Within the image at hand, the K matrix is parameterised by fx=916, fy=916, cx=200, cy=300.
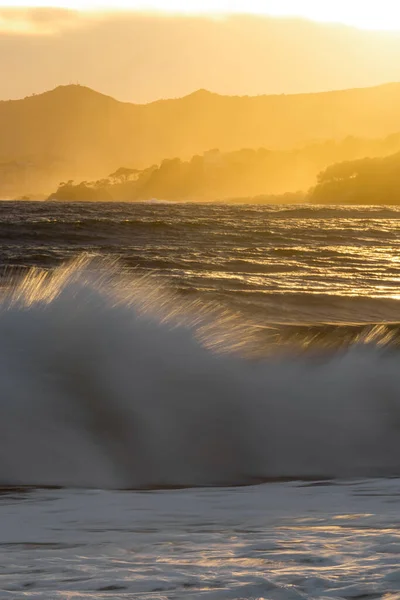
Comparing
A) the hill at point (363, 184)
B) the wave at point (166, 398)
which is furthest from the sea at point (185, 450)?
the hill at point (363, 184)

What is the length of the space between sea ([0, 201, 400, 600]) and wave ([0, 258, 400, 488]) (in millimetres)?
15

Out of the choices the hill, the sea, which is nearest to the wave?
the sea

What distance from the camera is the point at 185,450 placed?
6.39 m

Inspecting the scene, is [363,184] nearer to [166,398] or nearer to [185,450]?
[166,398]

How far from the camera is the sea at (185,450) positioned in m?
3.57

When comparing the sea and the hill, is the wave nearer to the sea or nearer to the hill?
the sea

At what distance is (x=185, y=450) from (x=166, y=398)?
641 mm

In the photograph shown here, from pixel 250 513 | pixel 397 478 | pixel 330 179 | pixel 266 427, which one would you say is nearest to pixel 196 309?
pixel 266 427

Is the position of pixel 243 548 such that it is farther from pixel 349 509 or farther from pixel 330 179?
pixel 330 179

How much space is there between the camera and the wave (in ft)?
20.0

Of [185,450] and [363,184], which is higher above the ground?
[363,184]

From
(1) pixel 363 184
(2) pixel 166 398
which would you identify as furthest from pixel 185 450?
(1) pixel 363 184

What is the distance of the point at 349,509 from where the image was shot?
15.5 feet

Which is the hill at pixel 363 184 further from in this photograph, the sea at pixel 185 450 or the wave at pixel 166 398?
the wave at pixel 166 398
